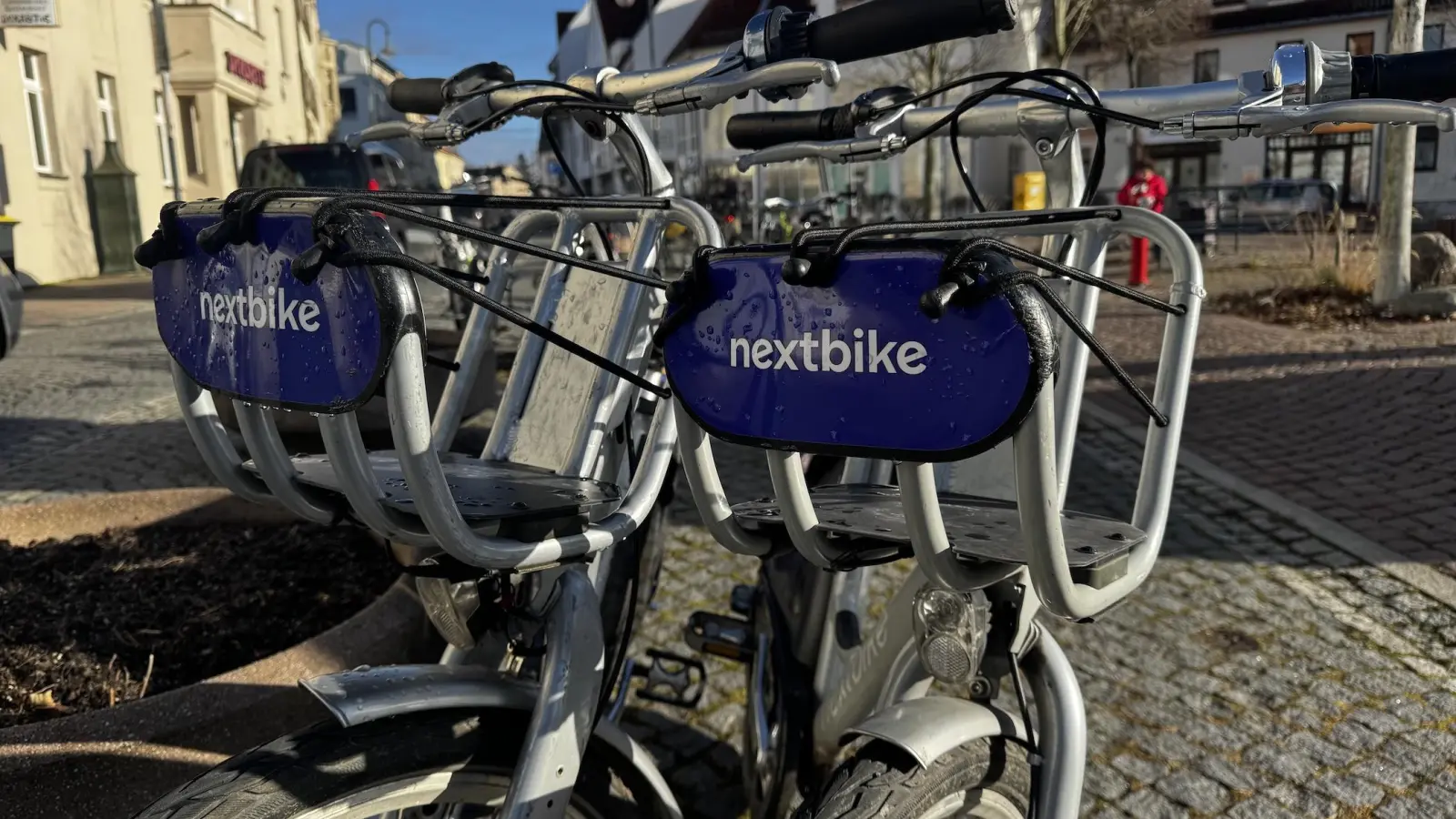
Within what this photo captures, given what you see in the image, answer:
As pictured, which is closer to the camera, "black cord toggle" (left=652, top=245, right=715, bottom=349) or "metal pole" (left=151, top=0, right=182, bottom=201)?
"black cord toggle" (left=652, top=245, right=715, bottom=349)

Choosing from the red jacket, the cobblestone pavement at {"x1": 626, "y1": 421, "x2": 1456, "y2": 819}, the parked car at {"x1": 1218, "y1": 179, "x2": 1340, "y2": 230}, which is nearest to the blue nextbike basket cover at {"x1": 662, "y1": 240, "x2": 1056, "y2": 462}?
the cobblestone pavement at {"x1": 626, "y1": 421, "x2": 1456, "y2": 819}

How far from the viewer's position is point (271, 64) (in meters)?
27.8

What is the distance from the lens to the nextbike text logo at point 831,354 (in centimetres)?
105

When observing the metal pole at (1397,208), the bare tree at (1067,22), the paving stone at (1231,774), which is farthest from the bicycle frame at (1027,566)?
the bare tree at (1067,22)

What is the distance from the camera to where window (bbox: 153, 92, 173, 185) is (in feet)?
68.2

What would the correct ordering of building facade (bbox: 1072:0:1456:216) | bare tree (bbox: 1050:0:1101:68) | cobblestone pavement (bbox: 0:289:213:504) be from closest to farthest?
cobblestone pavement (bbox: 0:289:213:504) < bare tree (bbox: 1050:0:1101:68) < building facade (bbox: 1072:0:1456:216)

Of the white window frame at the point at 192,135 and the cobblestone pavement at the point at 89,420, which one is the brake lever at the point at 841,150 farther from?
the white window frame at the point at 192,135

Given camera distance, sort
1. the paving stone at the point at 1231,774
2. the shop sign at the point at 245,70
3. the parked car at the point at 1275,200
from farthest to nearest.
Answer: the shop sign at the point at 245,70
the parked car at the point at 1275,200
the paving stone at the point at 1231,774

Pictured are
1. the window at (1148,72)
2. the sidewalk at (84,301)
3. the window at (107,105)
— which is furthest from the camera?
the window at (1148,72)

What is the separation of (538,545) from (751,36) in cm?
79

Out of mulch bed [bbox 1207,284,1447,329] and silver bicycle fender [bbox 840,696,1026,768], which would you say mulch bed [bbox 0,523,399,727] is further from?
mulch bed [bbox 1207,284,1447,329]

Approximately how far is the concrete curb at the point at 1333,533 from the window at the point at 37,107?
16617 millimetres

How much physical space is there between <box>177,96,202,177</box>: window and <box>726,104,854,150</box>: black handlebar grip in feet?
81.0

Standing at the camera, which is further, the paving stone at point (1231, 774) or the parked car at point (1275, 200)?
the parked car at point (1275, 200)
